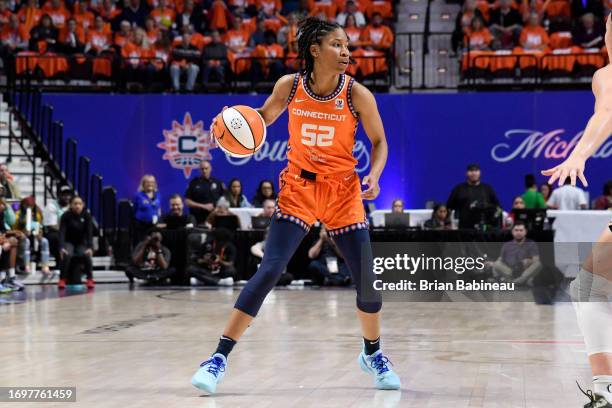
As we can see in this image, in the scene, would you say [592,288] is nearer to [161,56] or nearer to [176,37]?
[161,56]

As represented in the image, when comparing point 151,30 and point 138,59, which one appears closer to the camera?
point 138,59

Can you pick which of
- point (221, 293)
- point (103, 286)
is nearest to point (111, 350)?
point (221, 293)

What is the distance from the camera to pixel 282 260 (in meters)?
5.71

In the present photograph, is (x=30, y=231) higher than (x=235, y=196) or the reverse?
the reverse

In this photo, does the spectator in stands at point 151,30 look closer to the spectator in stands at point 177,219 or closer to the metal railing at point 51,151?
the metal railing at point 51,151

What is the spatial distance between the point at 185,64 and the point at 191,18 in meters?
2.08

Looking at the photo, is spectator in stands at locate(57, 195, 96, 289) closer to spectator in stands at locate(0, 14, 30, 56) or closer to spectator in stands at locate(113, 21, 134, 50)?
spectator in stands at locate(113, 21, 134, 50)

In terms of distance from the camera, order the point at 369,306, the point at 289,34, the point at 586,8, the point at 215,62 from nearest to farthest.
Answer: the point at 369,306 → the point at 215,62 → the point at 289,34 → the point at 586,8

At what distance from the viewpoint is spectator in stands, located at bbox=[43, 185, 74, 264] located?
55.9 feet

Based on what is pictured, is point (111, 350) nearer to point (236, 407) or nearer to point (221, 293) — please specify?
point (236, 407)

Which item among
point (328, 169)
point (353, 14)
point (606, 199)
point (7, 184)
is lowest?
point (606, 199)

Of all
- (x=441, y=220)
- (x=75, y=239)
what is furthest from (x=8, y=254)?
(x=441, y=220)

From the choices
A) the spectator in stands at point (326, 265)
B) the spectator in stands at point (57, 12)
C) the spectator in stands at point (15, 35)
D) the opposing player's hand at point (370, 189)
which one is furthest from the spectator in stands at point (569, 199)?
the opposing player's hand at point (370, 189)

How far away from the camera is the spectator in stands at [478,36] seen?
20.6m
